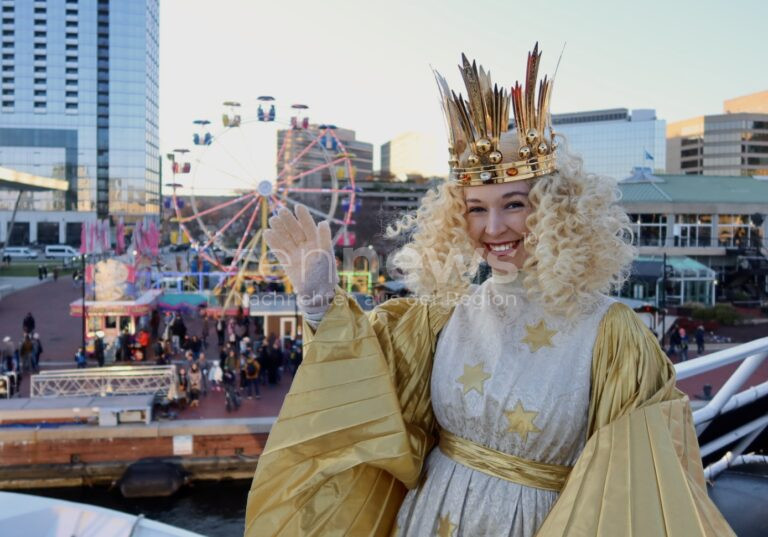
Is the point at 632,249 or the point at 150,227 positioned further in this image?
the point at 150,227

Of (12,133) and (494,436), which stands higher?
(12,133)

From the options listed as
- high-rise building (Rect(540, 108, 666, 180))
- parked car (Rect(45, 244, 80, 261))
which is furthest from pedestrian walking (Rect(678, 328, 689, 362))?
high-rise building (Rect(540, 108, 666, 180))

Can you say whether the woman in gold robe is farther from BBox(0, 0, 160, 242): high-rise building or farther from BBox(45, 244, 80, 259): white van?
BBox(0, 0, 160, 242): high-rise building

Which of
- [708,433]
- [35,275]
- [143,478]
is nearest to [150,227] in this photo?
[143,478]

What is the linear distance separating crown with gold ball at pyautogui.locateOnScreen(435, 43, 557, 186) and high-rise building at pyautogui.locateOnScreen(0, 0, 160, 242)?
75.3 metres

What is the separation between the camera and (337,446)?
2223 millimetres

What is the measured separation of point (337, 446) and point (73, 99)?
77.5 m

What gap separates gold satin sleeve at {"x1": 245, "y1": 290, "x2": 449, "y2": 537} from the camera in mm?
2209

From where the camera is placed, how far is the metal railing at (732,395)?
3.29 meters

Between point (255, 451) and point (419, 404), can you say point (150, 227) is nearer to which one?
point (255, 451)

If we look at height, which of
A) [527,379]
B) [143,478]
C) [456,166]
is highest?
[456,166]

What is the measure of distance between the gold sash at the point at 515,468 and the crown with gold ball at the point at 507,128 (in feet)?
2.88

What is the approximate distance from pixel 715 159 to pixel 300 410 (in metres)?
87.6

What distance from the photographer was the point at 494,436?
86.4 inches
